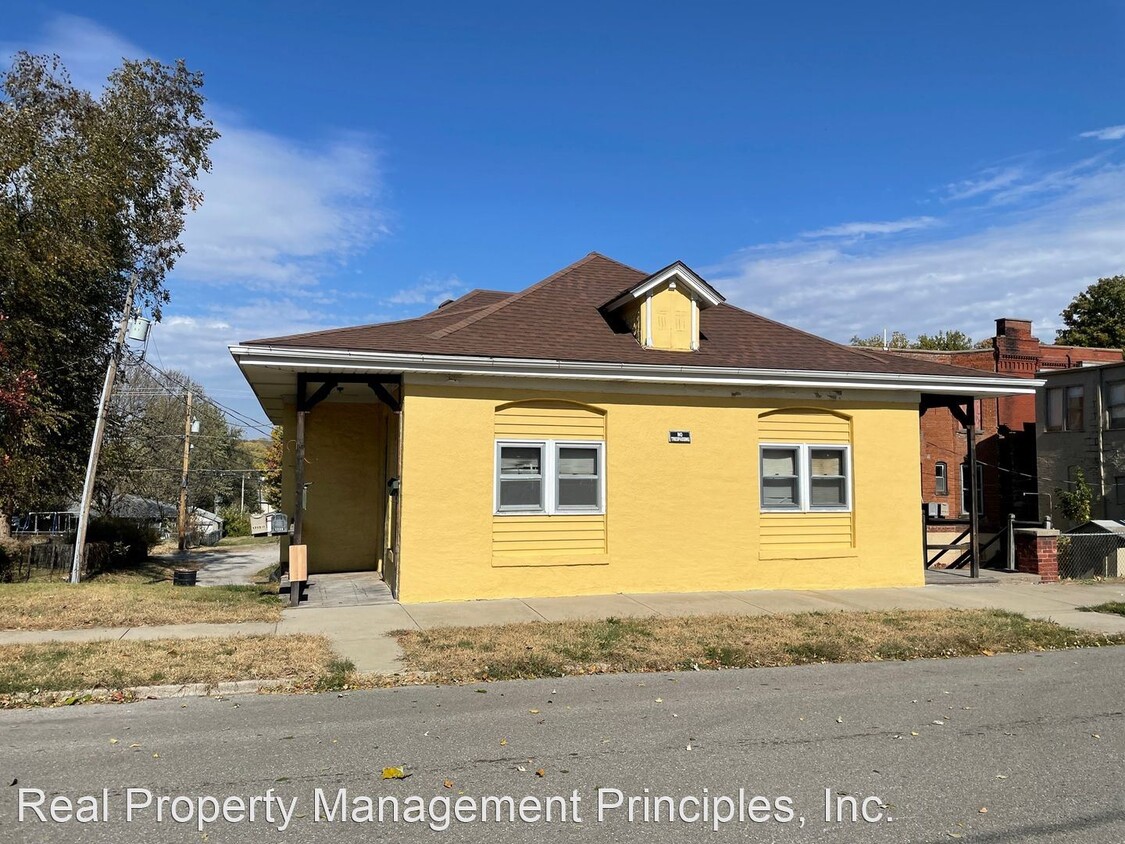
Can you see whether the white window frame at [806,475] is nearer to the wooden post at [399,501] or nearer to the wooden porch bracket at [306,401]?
the wooden post at [399,501]

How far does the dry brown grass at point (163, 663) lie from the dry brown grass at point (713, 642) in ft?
3.17

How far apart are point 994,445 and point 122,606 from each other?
119ft

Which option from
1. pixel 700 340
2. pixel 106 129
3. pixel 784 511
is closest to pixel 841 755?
pixel 784 511

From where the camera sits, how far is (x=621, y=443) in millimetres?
13070

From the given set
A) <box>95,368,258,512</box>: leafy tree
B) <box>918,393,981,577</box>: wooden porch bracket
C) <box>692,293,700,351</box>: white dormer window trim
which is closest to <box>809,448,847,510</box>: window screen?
<box>918,393,981,577</box>: wooden porch bracket

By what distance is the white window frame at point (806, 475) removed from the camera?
1384 centimetres

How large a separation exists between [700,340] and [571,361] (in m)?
3.28

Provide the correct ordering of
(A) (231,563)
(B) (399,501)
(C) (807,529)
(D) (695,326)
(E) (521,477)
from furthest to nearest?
(A) (231,563) < (D) (695,326) < (C) (807,529) < (E) (521,477) < (B) (399,501)

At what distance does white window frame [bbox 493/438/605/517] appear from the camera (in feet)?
41.2

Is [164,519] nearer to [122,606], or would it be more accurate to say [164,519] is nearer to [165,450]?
[165,450]

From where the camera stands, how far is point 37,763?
521 centimetres

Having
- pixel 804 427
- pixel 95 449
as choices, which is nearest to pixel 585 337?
pixel 804 427

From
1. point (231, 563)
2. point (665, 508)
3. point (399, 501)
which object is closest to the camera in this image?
point (399, 501)

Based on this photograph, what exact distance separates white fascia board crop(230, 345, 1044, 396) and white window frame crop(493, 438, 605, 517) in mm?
1036
